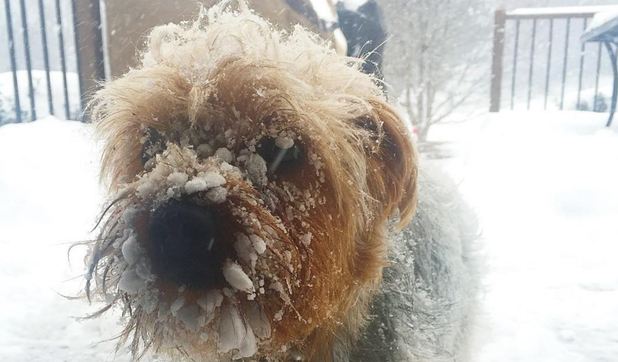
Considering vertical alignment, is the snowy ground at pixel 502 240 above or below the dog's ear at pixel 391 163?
below

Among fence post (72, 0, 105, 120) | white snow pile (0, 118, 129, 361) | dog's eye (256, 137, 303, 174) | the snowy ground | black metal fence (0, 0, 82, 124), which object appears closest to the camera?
dog's eye (256, 137, 303, 174)

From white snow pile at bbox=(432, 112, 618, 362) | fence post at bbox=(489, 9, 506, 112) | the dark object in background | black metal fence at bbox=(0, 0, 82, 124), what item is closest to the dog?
white snow pile at bbox=(432, 112, 618, 362)

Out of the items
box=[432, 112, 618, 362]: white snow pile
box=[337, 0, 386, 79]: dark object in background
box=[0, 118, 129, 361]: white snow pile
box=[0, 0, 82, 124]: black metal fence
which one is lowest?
box=[432, 112, 618, 362]: white snow pile

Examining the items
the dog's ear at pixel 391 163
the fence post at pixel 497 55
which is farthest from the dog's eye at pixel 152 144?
the fence post at pixel 497 55

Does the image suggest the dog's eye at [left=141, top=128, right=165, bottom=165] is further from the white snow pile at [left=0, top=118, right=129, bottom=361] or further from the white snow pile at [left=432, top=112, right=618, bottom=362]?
the white snow pile at [left=432, top=112, right=618, bottom=362]

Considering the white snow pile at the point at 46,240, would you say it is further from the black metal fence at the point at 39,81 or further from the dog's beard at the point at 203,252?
the black metal fence at the point at 39,81

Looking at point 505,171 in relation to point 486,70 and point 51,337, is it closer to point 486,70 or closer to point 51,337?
point 51,337
